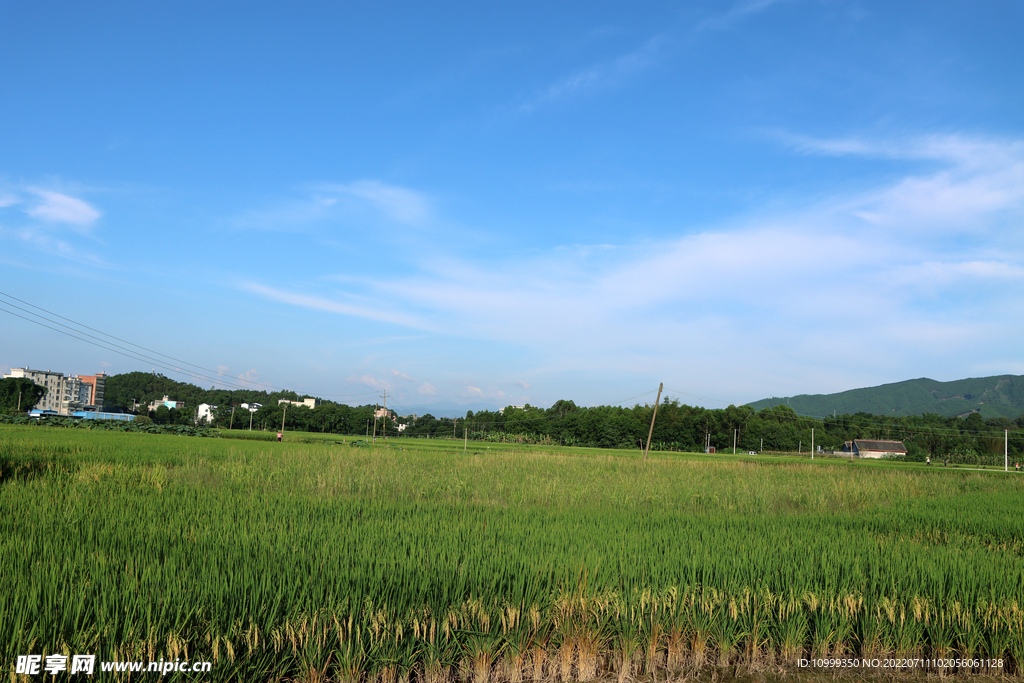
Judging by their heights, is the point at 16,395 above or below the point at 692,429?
above

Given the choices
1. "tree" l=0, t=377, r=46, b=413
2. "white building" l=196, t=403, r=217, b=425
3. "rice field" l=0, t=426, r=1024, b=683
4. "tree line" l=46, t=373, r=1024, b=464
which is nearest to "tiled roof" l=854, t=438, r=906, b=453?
"tree line" l=46, t=373, r=1024, b=464

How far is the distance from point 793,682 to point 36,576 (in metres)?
6.77

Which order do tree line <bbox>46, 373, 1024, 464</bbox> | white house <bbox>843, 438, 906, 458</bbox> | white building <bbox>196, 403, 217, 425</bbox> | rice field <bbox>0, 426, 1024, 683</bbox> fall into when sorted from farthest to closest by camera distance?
white building <bbox>196, 403, 217, 425</bbox>, white house <bbox>843, 438, 906, 458</bbox>, tree line <bbox>46, 373, 1024, 464</bbox>, rice field <bbox>0, 426, 1024, 683</bbox>

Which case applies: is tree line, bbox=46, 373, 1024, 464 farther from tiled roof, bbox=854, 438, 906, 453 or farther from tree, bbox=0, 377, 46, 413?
tree, bbox=0, 377, 46, 413

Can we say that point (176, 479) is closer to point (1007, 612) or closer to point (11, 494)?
point (11, 494)

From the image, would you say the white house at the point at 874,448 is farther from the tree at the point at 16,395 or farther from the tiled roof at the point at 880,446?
the tree at the point at 16,395

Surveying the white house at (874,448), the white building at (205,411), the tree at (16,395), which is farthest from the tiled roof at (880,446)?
the tree at (16,395)

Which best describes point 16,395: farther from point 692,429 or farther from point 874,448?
point 874,448

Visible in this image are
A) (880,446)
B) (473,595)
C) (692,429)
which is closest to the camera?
(473,595)

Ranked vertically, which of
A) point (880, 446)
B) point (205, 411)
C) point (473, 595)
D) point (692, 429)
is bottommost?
point (205, 411)

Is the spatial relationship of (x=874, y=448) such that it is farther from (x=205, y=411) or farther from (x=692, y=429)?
(x=205, y=411)

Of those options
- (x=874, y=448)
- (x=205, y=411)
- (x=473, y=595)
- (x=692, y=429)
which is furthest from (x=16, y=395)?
(x=874, y=448)

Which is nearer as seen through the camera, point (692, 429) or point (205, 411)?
point (692, 429)

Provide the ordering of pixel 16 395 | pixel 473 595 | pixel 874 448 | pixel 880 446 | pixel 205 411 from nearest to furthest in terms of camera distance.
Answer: pixel 473 595, pixel 16 395, pixel 874 448, pixel 880 446, pixel 205 411
